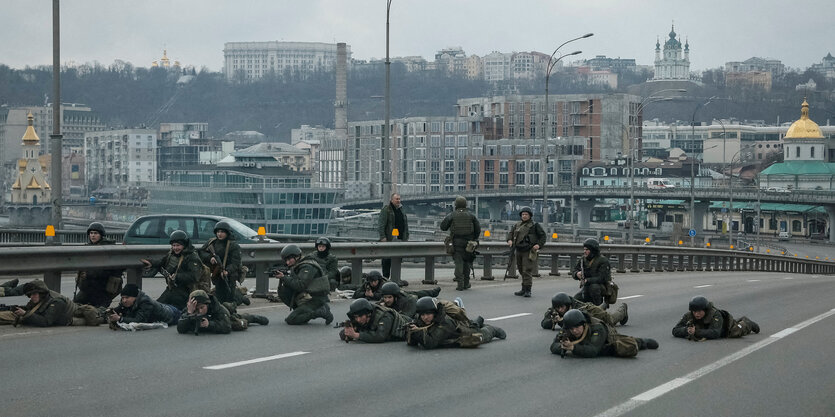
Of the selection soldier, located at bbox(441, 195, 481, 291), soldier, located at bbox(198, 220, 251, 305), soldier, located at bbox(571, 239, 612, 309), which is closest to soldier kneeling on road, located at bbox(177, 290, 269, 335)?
soldier, located at bbox(198, 220, 251, 305)

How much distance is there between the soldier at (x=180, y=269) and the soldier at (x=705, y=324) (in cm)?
608

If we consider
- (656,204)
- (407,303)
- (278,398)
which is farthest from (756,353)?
(656,204)

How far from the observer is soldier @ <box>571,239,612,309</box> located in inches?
683

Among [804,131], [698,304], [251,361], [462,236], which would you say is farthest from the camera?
[804,131]

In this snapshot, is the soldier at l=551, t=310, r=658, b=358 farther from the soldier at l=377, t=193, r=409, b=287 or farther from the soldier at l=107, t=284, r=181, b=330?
the soldier at l=377, t=193, r=409, b=287

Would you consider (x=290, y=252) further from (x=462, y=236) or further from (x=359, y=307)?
(x=462, y=236)

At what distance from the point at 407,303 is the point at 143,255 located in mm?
4143

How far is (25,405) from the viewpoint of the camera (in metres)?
9.38

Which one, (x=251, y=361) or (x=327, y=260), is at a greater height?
(x=327, y=260)

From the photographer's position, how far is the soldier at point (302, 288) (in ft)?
50.8

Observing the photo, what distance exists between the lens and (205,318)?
14.3 m

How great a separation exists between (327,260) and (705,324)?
555 cm

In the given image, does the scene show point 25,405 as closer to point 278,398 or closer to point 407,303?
point 278,398

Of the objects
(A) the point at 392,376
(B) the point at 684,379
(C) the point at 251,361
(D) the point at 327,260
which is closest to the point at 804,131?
(D) the point at 327,260
